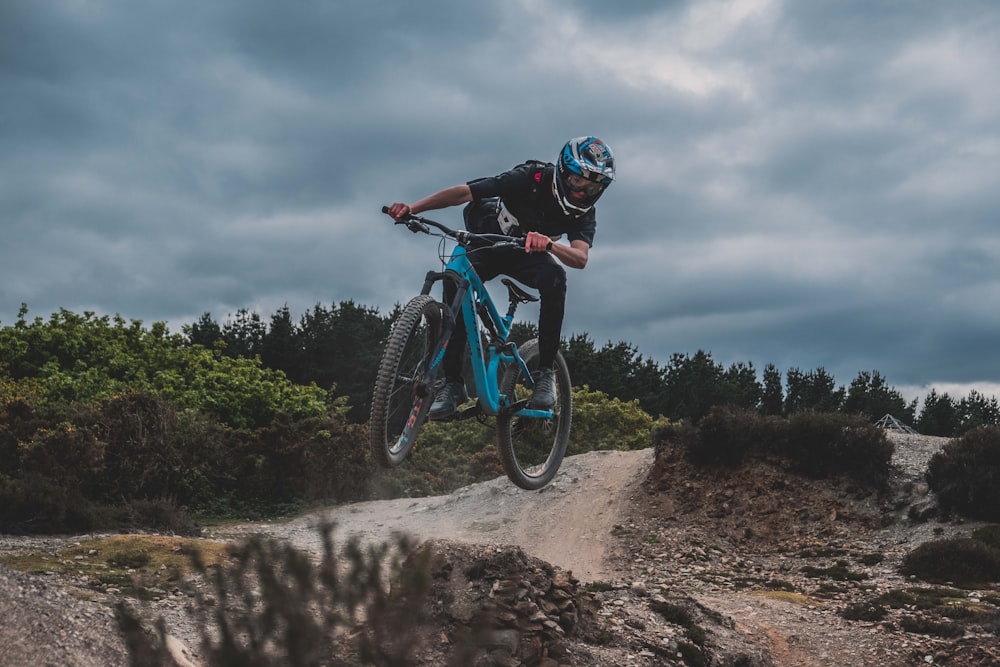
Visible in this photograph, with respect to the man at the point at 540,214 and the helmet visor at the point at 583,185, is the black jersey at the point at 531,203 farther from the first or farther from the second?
the helmet visor at the point at 583,185

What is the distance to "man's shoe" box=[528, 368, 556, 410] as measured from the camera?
9.26 m

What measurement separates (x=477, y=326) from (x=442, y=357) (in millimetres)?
518

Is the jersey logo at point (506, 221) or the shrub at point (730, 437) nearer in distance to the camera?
the jersey logo at point (506, 221)

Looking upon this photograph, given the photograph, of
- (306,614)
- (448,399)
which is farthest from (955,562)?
(306,614)

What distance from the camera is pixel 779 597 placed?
17.3 m

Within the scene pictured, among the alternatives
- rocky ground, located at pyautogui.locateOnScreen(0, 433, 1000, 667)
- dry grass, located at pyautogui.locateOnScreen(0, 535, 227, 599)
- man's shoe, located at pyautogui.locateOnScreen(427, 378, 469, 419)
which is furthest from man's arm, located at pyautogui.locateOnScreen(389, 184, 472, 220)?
dry grass, located at pyautogui.locateOnScreen(0, 535, 227, 599)

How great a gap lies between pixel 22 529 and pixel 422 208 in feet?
37.9

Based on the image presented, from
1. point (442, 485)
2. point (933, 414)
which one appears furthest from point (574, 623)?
point (933, 414)

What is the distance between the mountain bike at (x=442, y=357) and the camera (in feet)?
25.1

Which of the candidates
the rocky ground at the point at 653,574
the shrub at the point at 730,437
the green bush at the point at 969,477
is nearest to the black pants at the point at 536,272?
the rocky ground at the point at 653,574

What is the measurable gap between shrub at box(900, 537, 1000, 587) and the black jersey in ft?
42.4

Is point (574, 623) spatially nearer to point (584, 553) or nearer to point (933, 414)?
point (584, 553)

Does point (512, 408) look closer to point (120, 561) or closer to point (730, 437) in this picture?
point (120, 561)

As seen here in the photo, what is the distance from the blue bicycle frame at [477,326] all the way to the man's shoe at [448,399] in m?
0.25
